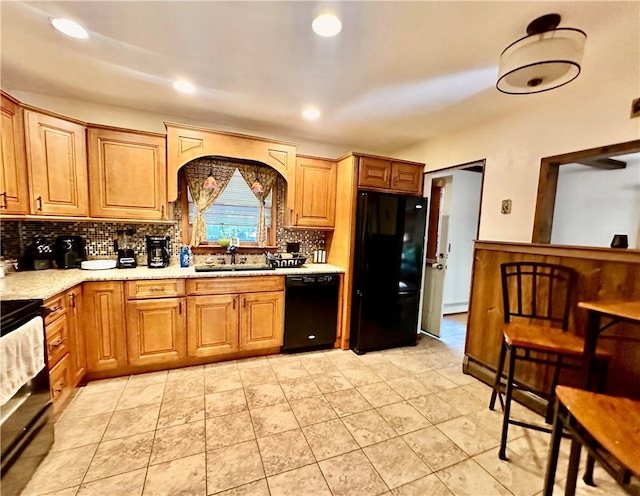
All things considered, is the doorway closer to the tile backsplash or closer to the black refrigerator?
the black refrigerator

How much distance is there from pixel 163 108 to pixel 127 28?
122cm

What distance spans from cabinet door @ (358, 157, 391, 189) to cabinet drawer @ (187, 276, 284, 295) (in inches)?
56.0

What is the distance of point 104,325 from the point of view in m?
2.37

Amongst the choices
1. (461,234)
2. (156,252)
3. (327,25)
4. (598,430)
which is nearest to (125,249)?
(156,252)

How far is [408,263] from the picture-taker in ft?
10.5

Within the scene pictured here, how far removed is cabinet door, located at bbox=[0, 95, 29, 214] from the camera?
6.44 ft

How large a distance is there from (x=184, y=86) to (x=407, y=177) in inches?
96.9

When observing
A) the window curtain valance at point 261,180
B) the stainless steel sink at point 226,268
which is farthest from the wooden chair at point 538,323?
the window curtain valance at point 261,180

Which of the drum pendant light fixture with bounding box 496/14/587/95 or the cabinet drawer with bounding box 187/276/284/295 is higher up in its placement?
the drum pendant light fixture with bounding box 496/14/587/95

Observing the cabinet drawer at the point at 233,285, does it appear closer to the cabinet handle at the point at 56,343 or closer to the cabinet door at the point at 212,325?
the cabinet door at the point at 212,325

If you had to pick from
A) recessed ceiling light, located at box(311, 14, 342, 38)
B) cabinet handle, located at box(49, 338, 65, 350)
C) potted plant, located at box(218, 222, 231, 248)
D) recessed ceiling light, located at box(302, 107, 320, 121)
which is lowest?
cabinet handle, located at box(49, 338, 65, 350)

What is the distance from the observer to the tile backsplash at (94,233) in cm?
246

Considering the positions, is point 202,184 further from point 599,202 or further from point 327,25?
point 599,202

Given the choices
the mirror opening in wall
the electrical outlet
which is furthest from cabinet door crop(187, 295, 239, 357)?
the mirror opening in wall
